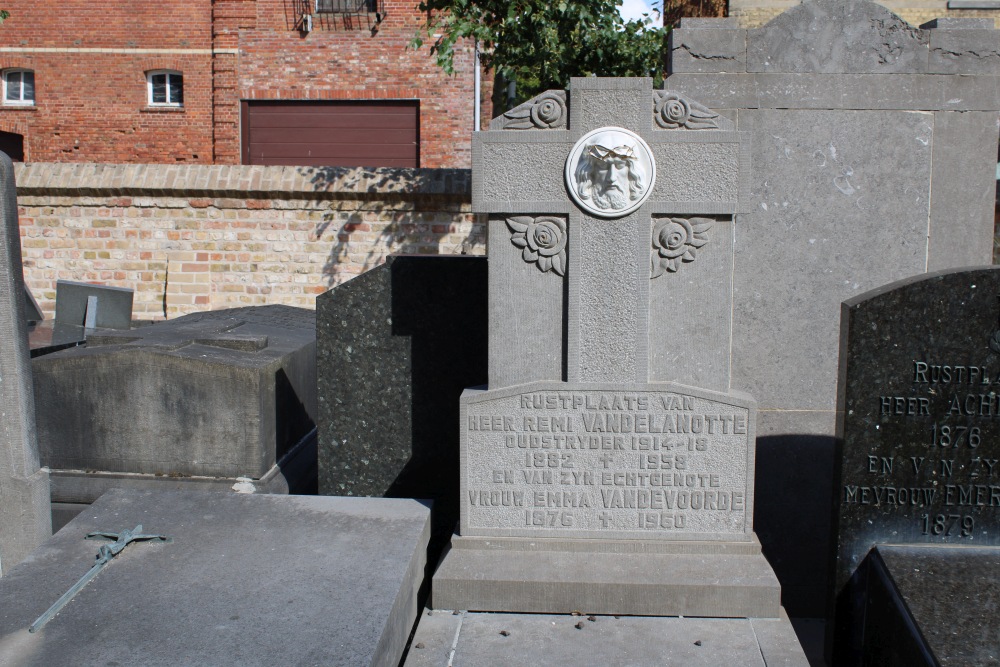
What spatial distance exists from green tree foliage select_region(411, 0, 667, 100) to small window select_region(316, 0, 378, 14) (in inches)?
280

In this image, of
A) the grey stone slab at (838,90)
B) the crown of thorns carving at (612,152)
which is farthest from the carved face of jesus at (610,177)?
the grey stone slab at (838,90)

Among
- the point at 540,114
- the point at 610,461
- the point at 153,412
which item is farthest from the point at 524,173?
the point at 153,412

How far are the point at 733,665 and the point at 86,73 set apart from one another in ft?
60.0

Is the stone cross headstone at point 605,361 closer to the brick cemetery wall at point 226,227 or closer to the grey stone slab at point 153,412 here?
the grey stone slab at point 153,412

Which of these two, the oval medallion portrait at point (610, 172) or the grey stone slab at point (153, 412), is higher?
the oval medallion portrait at point (610, 172)

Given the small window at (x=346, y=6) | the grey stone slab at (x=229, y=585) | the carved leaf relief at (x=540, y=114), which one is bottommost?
the grey stone slab at (x=229, y=585)

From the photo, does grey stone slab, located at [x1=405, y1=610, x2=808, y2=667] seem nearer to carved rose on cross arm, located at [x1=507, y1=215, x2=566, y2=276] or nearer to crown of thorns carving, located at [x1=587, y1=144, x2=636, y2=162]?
carved rose on cross arm, located at [x1=507, y1=215, x2=566, y2=276]

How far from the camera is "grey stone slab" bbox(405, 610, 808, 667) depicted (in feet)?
9.23

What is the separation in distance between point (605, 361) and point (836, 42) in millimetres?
1975

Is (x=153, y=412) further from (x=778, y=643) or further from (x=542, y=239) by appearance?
(x=778, y=643)

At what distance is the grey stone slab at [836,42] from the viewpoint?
4047 millimetres

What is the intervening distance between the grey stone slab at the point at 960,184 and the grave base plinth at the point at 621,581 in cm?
183

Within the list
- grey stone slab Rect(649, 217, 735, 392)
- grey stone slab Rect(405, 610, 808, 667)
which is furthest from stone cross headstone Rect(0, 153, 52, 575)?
grey stone slab Rect(649, 217, 735, 392)

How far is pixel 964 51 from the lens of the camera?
405 cm
